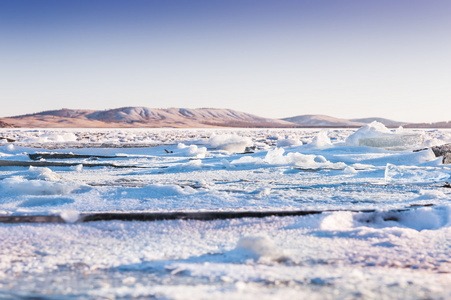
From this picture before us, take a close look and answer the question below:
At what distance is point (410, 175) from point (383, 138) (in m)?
4.11

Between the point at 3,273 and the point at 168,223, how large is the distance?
3.01ft

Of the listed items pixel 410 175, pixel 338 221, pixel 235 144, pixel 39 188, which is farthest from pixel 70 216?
pixel 235 144

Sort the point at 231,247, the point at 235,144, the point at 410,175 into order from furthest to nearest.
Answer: the point at 235,144, the point at 410,175, the point at 231,247

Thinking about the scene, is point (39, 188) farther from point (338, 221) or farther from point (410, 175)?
point (410, 175)

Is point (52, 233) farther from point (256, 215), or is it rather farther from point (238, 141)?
point (238, 141)

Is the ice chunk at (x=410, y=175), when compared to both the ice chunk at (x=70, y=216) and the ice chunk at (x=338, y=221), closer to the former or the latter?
the ice chunk at (x=338, y=221)

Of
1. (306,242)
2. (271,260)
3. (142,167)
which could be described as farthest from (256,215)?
(142,167)

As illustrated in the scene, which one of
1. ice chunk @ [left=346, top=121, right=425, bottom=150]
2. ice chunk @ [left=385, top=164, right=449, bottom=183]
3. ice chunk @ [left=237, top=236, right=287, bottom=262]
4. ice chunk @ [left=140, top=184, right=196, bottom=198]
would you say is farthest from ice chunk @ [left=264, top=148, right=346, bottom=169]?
ice chunk @ [left=237, top=236, right=287, bottom=262]

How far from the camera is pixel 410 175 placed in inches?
193

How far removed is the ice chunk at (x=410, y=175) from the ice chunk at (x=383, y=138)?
364 centimetres

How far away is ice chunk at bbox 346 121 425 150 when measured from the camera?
877cm

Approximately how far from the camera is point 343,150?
311 inches

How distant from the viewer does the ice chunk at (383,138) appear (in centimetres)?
877

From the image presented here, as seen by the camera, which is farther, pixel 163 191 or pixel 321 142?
pixel 321 142
